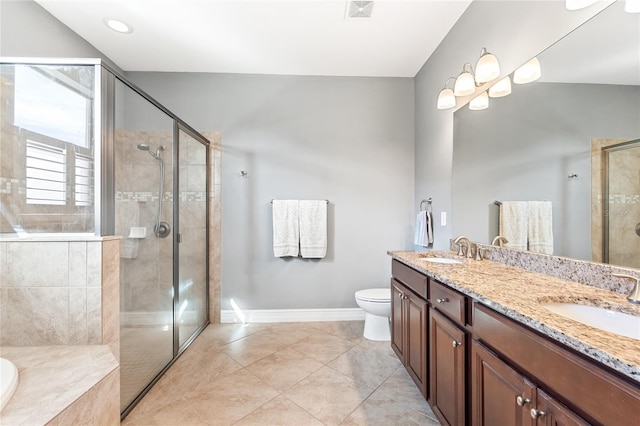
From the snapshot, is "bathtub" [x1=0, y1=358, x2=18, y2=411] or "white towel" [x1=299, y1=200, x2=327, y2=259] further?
"white towel" [x1=299, y1=200, x2=327, y2=259]

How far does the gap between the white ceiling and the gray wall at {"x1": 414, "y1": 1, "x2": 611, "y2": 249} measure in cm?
16

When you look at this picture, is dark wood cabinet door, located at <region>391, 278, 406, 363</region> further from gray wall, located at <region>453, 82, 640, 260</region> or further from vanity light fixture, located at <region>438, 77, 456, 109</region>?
vanity light fixture, located at <region>438, 77, 456, 109</region>

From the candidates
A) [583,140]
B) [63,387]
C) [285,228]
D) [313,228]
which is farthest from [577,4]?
[63,387]

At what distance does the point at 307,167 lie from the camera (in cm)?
281

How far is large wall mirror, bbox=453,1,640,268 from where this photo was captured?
957 millimetres

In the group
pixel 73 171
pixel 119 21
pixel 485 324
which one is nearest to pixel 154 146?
pixel 73 171

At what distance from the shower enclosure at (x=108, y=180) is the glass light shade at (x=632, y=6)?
2.23 m

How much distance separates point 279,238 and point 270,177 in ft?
2.11

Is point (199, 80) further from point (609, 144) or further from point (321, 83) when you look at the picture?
point (609, 144)

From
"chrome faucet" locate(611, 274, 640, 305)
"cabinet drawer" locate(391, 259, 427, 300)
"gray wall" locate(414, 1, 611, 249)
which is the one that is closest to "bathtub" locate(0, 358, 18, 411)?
"cabinet drawer" locate(391, 259, 427, 300)

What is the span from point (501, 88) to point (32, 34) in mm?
3118

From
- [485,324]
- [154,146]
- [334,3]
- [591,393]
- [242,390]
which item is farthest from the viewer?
[154,146]

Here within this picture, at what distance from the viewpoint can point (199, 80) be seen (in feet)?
9.09

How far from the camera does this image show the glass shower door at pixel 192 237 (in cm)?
227
